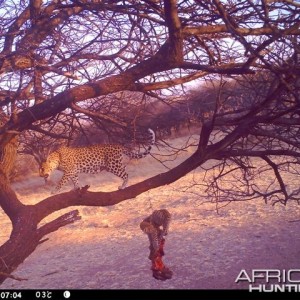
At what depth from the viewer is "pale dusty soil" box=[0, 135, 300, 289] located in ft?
23.8

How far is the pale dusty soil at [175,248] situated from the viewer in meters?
7.26

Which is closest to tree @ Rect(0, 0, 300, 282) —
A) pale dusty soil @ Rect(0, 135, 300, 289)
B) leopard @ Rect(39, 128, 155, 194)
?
pale dusty soil @ Rect(0, 135, 300, 289)

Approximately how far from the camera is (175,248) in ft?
29.1

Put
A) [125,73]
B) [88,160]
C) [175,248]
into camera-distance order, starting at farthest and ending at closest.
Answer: [88,160], [175,248], [125,73]

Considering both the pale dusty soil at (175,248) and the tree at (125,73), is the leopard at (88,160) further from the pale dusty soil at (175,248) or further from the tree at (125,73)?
the tree at (125,73)


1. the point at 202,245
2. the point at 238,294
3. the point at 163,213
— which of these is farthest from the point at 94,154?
the point at 238,294

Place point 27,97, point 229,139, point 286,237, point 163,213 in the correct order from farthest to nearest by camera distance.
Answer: point 286,237, point 163,213, point 27,97, point 229,139

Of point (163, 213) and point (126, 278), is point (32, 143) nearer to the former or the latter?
point (163, 213)

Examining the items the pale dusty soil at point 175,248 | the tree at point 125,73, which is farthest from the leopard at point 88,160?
the tree at point 125,73

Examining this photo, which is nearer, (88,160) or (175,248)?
(175,248)

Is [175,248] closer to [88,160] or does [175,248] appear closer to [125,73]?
[88,160]

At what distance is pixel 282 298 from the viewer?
5.43 m

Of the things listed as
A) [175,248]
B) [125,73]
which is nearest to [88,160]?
[175,248]

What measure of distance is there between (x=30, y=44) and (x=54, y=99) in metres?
0.75
